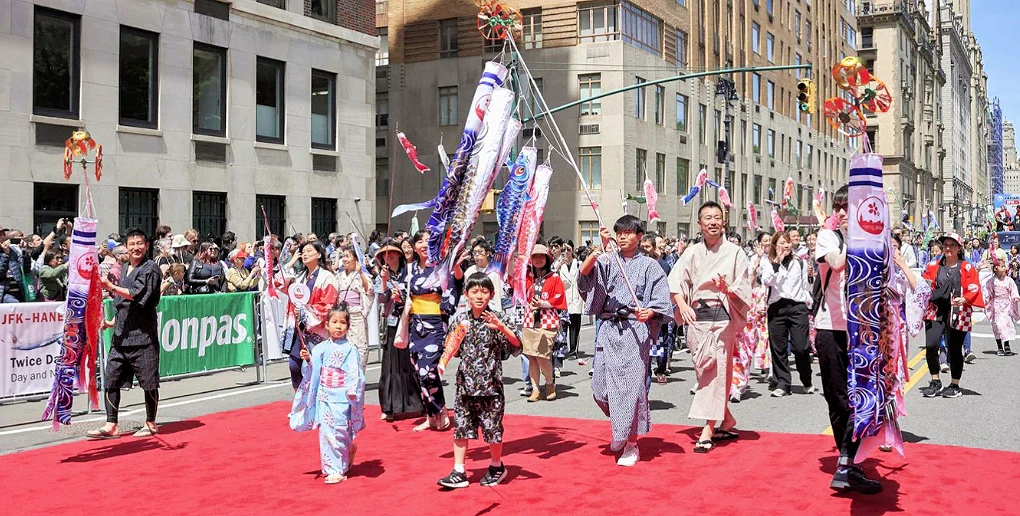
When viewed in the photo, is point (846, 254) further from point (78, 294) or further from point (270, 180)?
point (270, 180)

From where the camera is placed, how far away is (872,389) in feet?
20.2

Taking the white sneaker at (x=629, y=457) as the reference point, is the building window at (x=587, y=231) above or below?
above

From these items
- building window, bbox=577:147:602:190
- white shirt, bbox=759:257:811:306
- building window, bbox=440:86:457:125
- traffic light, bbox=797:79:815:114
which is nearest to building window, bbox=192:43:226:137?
traffic light, bbox=797:79:815:114

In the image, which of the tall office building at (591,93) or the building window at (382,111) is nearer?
the tall office building at (591,93)

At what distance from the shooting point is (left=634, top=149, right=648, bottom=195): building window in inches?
1565

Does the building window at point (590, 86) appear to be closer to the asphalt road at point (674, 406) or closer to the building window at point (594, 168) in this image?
the building window at point (594, 168)

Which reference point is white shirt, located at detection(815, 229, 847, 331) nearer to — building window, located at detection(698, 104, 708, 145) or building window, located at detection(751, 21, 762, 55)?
building window, located at detection(698, 104, 708, 145)

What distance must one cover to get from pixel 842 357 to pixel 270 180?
18.9m

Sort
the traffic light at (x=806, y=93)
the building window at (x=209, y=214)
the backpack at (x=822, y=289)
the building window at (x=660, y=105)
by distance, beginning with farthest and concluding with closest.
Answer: the building window at (x=660, y=105) < the building window at (x=209, y=214) < the traffic light at (x=806, y=93) < the backpack at (x=822, y=289)

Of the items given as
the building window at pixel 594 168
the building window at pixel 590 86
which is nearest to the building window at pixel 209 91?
the building window at pixel 590 86

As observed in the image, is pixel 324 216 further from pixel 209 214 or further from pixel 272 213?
pixel 209 214

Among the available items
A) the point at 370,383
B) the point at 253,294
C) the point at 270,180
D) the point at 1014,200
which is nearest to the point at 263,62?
the point at 270,180

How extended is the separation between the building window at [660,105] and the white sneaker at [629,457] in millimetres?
35493

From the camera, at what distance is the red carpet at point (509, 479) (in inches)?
254
